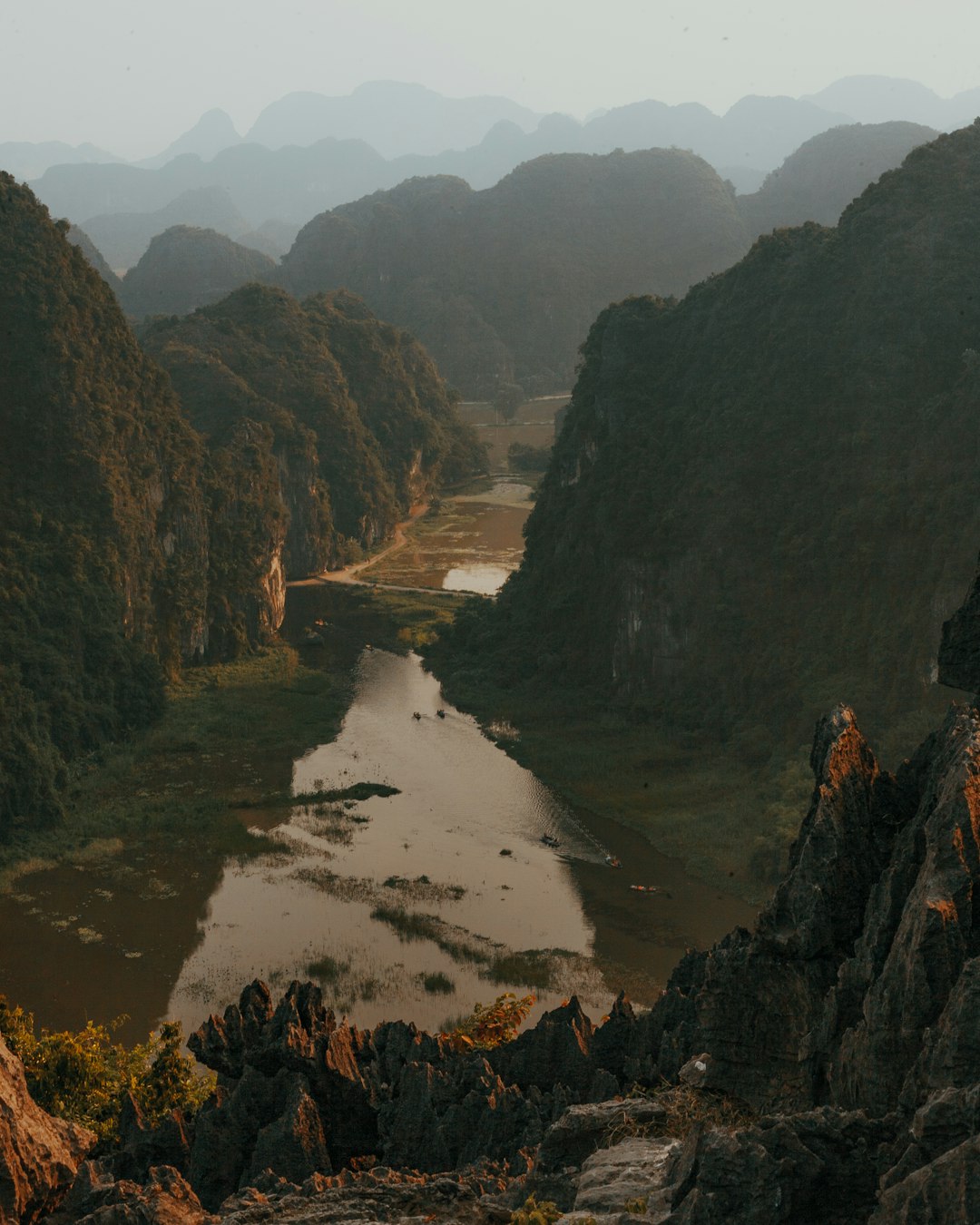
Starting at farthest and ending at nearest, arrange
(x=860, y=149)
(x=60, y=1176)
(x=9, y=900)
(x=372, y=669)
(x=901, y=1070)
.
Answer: (x=860, y=149), (x=372, y=669), (x=9, y=900), (x=60, y=1176), (x=901, y=1070)

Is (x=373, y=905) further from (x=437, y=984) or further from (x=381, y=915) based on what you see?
(x=437, y=984)

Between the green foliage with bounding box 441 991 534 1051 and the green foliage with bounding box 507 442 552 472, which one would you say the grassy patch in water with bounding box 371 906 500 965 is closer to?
A: the green foliage with bounding box 441 991 534 1051

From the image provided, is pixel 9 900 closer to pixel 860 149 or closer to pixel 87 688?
pixel 87 688

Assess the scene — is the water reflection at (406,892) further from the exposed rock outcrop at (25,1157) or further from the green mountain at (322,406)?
the green mountain at (322,406)

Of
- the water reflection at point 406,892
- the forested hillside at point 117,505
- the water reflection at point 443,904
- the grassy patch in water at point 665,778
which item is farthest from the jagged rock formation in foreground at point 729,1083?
the forested hillside at point 117,505

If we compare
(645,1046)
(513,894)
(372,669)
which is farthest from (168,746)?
(645,1046)
